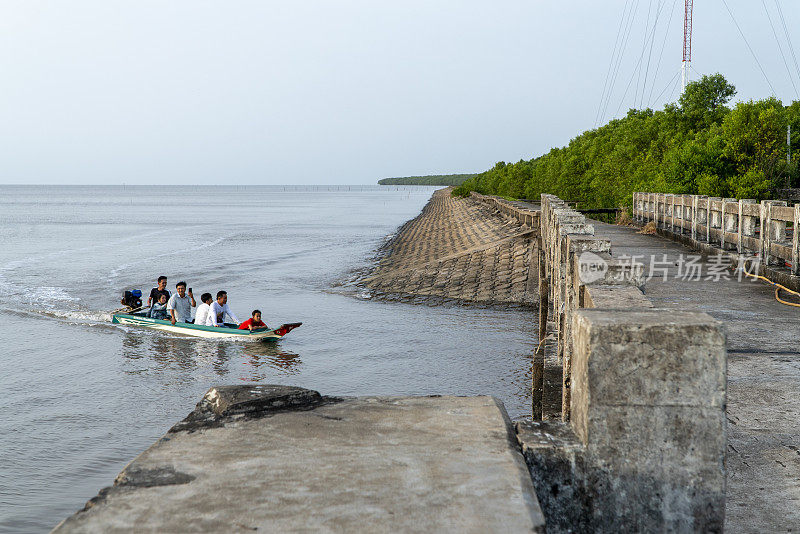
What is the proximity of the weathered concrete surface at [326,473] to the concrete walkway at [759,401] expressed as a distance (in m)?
1.58

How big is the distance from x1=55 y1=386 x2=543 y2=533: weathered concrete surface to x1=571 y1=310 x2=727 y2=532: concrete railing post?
1.40ft

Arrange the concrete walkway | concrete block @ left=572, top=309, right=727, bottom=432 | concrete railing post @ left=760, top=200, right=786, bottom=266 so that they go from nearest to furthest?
concrete block @ left=572, top=309, right=727, bottom=432 < the concrete walkway < concrete railing post @ left=760, top=200, right=786, bottom=266

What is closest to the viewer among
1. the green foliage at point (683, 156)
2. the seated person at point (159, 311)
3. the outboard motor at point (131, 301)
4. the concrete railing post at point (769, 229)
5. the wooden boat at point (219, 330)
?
the concrete railing post at point (769, 229)

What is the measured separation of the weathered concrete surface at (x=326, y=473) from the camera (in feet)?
8.52

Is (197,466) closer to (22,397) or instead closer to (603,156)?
(22,397)

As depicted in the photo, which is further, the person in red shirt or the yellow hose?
the person in red shirt

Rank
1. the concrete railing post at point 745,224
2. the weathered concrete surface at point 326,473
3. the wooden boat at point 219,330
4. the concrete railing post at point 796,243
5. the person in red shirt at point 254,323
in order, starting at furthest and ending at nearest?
the person in red shirt at point 254,323 < the wooden boat at point 219,330 < the concrete railing post at point 745,224 < the concrete railing post at point 796,243 < the weathered concrete surface at point 326,473

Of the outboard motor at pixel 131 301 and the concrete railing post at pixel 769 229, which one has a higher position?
the concrete railing post at pixel 769 229

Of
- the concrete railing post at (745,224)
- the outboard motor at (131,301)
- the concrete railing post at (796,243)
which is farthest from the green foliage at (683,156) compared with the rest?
the outboard motor at (131,301)

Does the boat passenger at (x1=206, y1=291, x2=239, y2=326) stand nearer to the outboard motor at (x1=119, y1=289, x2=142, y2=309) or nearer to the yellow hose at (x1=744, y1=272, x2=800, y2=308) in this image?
the outboard motor at (x1=119, y1=289, x2=142, y2=309)

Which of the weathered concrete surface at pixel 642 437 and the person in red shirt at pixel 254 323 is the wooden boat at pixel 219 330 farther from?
the weathered concrete surface at pixel 642 437

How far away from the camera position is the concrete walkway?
159 inches

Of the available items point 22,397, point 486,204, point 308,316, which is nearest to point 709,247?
point 308,316

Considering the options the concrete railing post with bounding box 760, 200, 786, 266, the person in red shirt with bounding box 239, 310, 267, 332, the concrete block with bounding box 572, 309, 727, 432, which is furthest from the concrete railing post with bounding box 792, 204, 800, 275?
the person in red shirt with bounding box 239, 310, 267, 332
